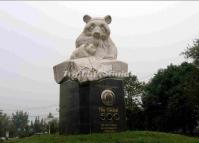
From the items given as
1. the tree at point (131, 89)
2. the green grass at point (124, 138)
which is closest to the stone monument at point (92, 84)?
the green grass at point (124, 138)

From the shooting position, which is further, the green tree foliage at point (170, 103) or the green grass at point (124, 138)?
the green tree foliage at point (170, 103)

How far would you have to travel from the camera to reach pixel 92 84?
13477mm

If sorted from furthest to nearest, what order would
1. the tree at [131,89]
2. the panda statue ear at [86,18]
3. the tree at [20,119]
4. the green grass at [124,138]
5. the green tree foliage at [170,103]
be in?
the tree at [20,119] < the tree at [131,89] < the green tree foliage at [170,103] < the panda statue ear at [86,18] < the green grass at [124,138]

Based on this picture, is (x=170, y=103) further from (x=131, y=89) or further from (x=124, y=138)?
(x=124, y=138)

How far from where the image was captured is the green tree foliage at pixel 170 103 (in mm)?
28969

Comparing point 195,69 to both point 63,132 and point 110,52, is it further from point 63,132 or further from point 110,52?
point 63,132

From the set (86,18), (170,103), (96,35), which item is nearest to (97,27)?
(96,35)

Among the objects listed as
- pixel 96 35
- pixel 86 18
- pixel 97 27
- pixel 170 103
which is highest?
pixel 86 18

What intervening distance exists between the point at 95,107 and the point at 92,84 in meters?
0.84

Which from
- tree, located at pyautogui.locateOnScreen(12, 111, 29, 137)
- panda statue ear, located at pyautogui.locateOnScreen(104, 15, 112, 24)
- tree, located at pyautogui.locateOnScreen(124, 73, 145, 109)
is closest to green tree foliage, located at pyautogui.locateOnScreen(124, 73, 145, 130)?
tree, located at pyautogui.locateOnScreen(124, 73, 145, 109)

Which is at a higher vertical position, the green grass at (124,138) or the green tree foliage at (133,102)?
the green tree foliage at (133,102)

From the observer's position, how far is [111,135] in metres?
12.4

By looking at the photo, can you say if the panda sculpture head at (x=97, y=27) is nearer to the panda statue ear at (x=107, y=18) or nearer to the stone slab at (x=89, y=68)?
the panda statue ear at (x=107, y=18)

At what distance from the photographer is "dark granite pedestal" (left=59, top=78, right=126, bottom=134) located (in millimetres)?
13250
